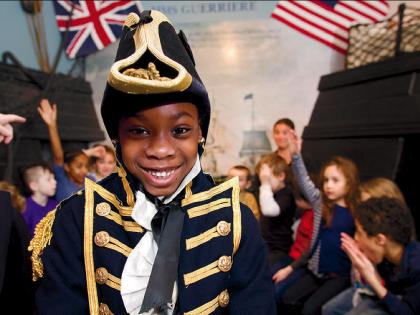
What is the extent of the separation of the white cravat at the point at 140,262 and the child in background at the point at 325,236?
5.06 feet

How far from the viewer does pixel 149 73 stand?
2.55 feet

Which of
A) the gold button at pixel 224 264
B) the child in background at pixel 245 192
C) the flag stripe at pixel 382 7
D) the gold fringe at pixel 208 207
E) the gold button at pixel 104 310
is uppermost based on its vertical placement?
the flag stripe at pixel 382 7

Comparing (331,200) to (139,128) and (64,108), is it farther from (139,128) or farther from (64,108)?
(64,108)

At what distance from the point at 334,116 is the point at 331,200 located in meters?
1.68

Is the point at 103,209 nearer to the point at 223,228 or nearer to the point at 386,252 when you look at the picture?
the point at 223,228

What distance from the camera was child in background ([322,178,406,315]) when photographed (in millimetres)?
1821

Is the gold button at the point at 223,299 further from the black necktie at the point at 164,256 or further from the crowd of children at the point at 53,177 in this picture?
the crowd of children at the point at 53,177

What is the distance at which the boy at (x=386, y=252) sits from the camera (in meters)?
1.63

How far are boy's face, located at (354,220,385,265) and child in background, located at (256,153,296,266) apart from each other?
91 centimetres

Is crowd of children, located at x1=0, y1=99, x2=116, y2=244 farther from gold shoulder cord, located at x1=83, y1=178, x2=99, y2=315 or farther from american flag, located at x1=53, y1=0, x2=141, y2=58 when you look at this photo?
american flag, located at x1=53, y1=0, x2=141, y2=58

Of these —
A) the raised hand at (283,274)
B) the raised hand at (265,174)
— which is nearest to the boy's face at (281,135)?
the raised hand at (265,174)

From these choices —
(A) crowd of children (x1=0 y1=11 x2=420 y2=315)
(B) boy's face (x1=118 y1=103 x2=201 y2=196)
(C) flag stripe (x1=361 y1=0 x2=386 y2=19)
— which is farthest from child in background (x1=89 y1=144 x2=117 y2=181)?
(C) flag stripe (x1=361 y1=0 x2=386 y2=19)

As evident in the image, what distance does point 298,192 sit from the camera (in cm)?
269

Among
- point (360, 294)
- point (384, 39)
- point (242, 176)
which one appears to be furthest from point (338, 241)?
point (384, 39)
